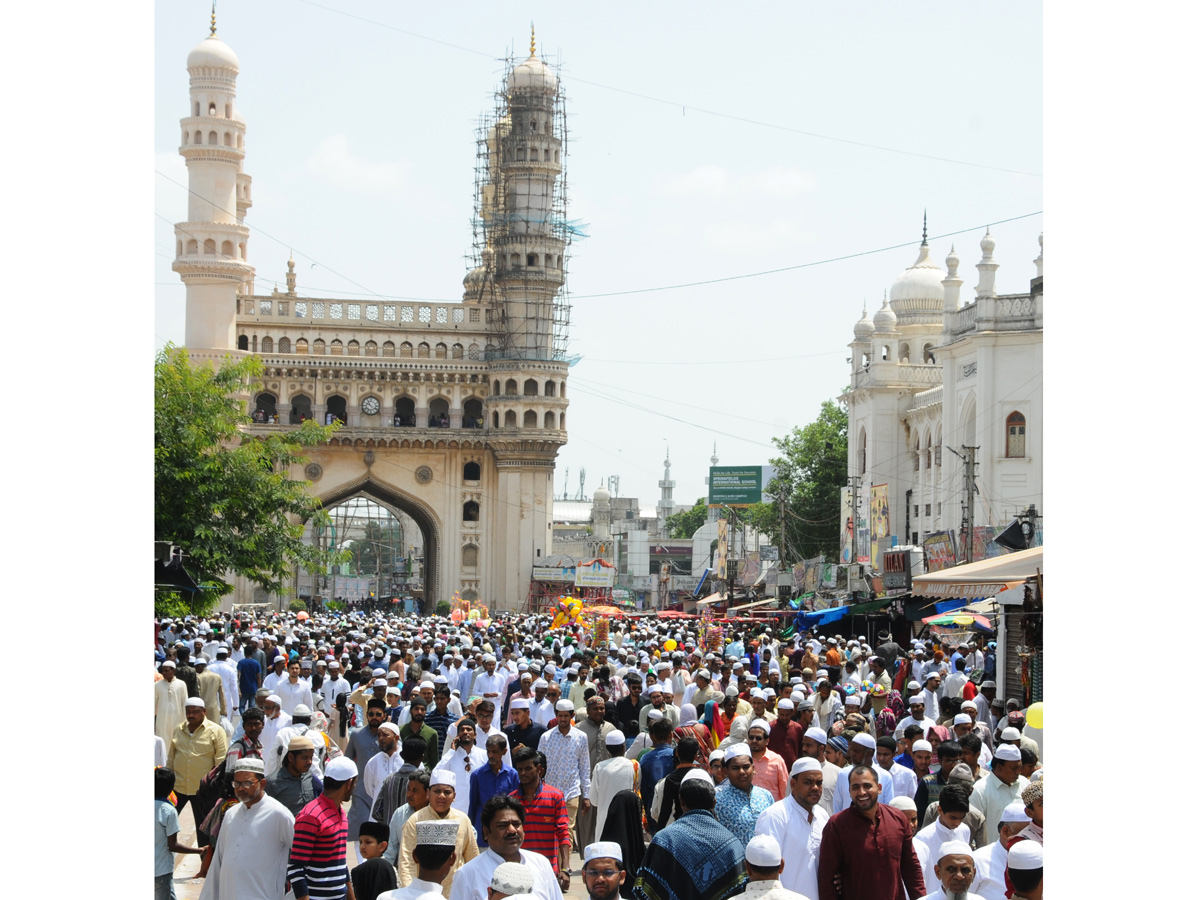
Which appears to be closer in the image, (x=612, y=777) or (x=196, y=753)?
(x=612, y=777)

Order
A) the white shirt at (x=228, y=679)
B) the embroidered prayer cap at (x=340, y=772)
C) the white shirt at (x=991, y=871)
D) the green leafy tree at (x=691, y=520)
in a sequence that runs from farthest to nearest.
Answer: the green leafy tree at (x=691, y=520)
the white shirt at (x=228, y=679)
the embroidered prayer cap at (x=340, y=772)
the white shirt at (x=991, y=871)

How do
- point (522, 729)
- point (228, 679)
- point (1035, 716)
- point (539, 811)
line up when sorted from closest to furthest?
1. point (539, 811)
2. point (1035, 716)
3. point (522, 729)
4. point (228, 679)

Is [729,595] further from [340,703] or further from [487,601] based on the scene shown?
[340,703]

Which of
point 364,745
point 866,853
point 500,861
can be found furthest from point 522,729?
point 500,861

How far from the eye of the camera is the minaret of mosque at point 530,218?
54.4m

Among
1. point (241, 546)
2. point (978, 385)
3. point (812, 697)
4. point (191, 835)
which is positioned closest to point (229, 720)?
point (191, 835)

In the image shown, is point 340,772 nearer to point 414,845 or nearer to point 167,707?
point 414,845

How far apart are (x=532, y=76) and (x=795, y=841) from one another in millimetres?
51305

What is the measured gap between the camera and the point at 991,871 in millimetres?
5648

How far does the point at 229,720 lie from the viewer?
13.9 meters

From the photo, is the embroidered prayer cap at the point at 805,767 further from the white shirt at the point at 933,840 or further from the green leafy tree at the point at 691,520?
the green leafy tree at the point at 691,520

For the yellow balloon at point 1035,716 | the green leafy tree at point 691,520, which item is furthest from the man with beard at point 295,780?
the green leafy tree at point 691,520

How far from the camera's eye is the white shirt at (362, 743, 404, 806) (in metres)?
8.02

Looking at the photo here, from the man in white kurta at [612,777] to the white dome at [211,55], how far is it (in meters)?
45.3
